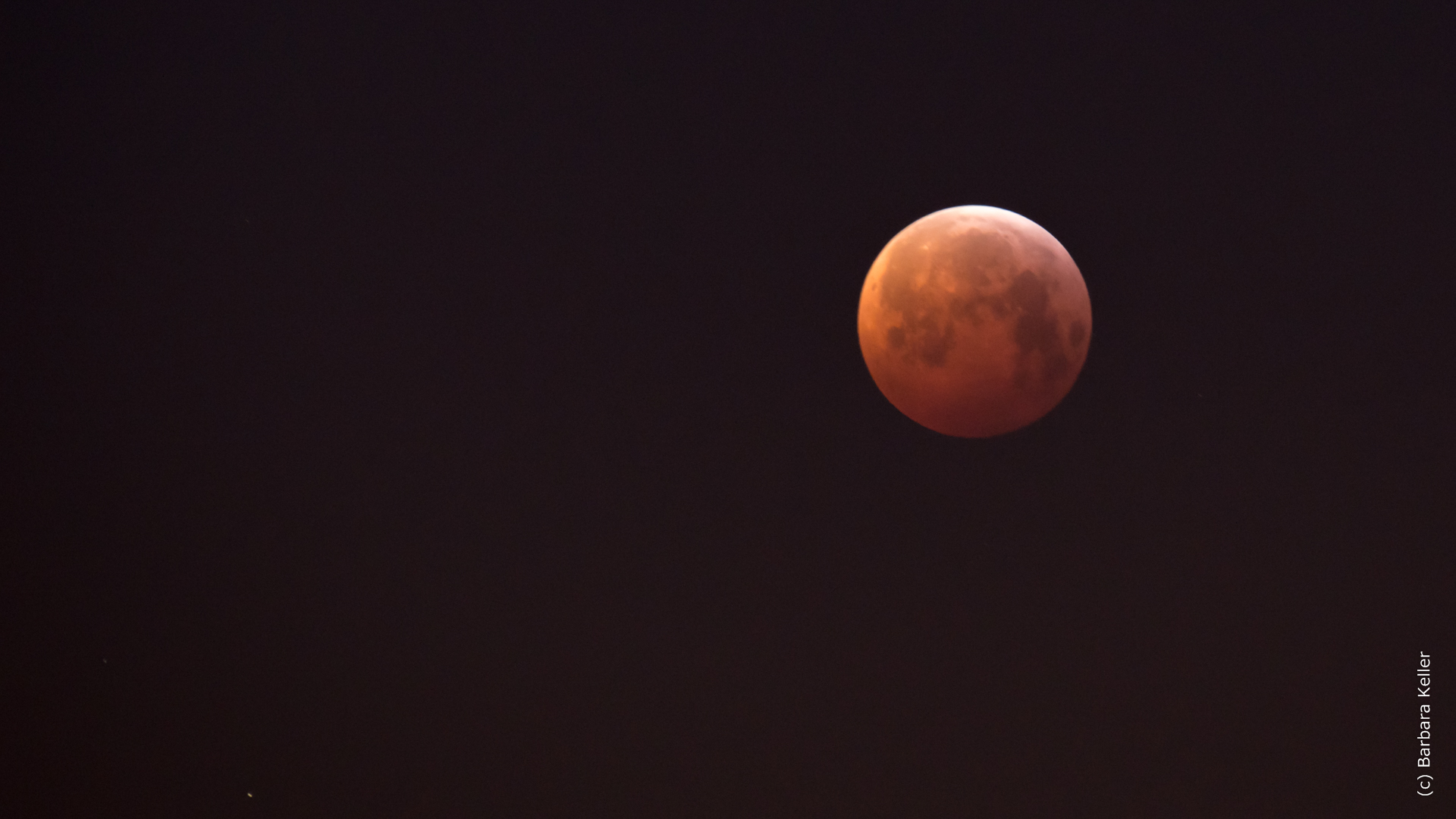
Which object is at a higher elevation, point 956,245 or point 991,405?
point 956,245

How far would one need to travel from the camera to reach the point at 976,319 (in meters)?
3.88

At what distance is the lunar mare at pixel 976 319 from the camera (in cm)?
391

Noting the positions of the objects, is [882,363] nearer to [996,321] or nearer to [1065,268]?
[996,321]

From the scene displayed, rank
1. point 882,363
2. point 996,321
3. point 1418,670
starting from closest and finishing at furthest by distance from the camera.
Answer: point 996,321
point 882,363
point 1418,670

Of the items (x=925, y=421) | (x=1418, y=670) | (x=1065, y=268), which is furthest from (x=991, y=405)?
(x=1418, y=670)

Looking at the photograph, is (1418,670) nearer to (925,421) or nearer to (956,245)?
(925,421)

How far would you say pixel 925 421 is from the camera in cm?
425

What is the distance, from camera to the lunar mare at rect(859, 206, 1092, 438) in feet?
12.8

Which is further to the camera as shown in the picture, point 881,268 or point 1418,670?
point 1418,670

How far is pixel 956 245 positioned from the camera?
13.1ft

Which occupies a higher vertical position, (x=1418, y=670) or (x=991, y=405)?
(x=1418, y=670)

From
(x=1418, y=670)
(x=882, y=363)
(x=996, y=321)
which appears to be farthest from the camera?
(x=1418, y=670)

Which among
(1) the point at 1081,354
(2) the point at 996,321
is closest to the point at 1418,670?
(1) the point at 1081,354

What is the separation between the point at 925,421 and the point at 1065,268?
2.52ft
